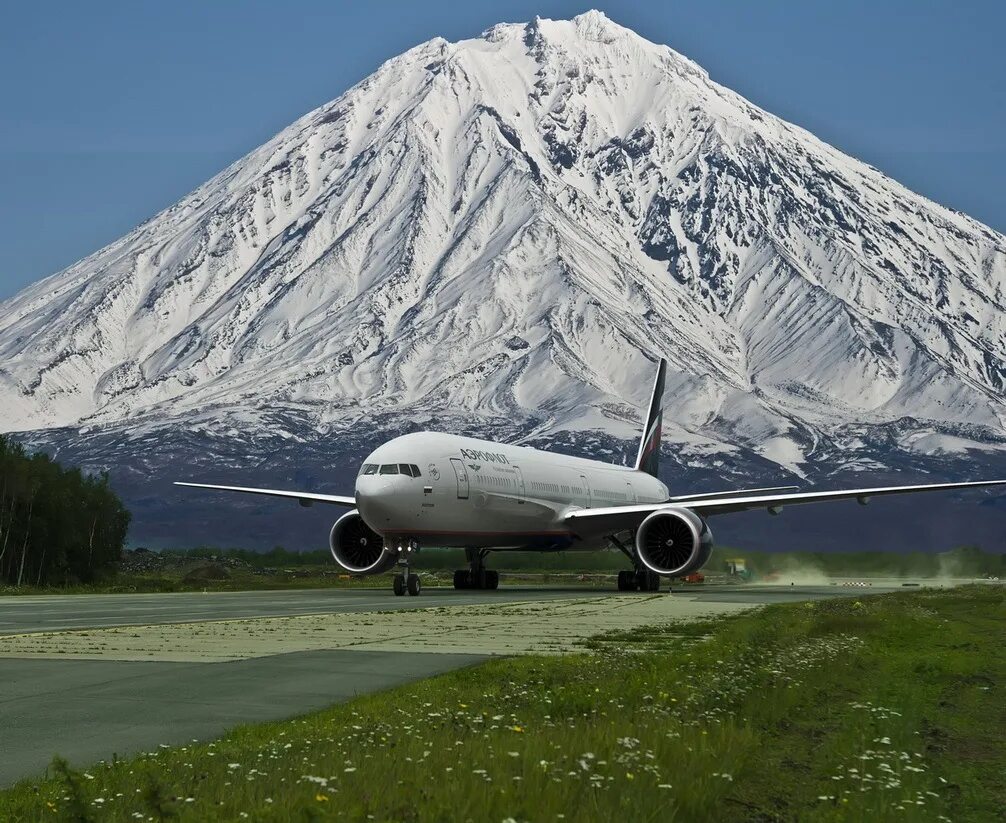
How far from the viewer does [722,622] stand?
25812 mm

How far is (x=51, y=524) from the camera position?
240 feet

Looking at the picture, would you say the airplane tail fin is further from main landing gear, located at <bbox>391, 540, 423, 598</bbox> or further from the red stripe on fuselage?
main landing gear, located at <bbox>391, 540, 423, 598</bbox>

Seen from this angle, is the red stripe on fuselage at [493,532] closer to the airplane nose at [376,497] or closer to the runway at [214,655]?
the airplane nose at [376,497]

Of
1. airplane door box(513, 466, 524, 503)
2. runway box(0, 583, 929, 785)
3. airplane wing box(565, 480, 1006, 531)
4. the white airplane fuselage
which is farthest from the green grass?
airplane wing box(565, 480, 1006, 531)

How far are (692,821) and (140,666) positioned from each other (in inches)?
385

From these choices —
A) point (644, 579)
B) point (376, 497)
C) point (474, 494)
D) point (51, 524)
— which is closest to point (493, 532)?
point (474, 494)

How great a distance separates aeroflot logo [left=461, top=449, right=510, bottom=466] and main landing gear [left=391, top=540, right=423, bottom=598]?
324 centimetres

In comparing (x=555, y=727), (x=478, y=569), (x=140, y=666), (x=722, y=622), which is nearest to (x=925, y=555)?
(x=478, y=569)

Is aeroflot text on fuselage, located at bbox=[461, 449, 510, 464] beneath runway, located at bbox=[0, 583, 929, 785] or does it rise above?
above

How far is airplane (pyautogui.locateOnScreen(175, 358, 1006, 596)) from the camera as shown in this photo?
40344 mm

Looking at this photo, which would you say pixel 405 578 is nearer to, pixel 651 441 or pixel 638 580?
pixel 638 580

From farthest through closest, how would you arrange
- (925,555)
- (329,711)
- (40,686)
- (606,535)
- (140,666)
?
(925,555), (606,535), (140,666), (40,686), (329,711)

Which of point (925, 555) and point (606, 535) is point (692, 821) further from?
point (925, 555)

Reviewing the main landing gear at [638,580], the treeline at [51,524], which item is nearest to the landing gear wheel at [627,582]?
the main landing gear at [638,580]
